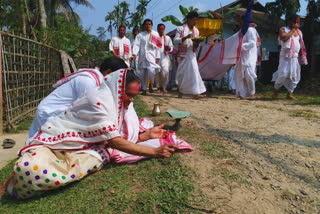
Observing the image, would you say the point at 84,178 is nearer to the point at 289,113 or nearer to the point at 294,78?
the point at 289,113

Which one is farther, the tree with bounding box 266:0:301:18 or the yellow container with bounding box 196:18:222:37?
the tree with bounding box 266:0:301:18

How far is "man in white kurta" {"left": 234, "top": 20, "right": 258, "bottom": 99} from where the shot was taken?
6395 millimetres

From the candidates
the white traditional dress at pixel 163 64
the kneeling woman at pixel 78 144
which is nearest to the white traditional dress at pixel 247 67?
the white traditional dress at pixel 163 64

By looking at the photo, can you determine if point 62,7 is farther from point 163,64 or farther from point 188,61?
point 188,61

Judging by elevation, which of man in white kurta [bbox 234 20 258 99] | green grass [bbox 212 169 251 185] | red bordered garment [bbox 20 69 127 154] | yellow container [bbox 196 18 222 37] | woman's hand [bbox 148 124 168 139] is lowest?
green grass [bbox 212 169 251 185]

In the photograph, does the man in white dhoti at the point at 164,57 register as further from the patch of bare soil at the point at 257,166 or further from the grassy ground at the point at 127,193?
the grassy ground at the point at 127,193

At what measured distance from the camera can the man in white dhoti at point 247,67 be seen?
639cm

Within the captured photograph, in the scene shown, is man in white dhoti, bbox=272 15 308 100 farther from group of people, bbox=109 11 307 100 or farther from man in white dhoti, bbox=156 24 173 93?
man in white dhoti, bbox=156 24 173 93

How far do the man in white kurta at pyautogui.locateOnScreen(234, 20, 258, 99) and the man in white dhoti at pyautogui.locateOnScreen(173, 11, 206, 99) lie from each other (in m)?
1.12

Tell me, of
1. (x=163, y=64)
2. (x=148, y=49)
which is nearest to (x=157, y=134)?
(x=148, y=49)

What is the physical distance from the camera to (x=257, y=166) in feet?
7.05

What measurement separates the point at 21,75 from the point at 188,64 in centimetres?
364

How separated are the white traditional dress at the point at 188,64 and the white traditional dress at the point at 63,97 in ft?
13.4

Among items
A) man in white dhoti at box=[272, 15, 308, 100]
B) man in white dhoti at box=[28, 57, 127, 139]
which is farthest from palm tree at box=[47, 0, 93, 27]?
man in white dhoti at box=[28, 57, 127, 139]
